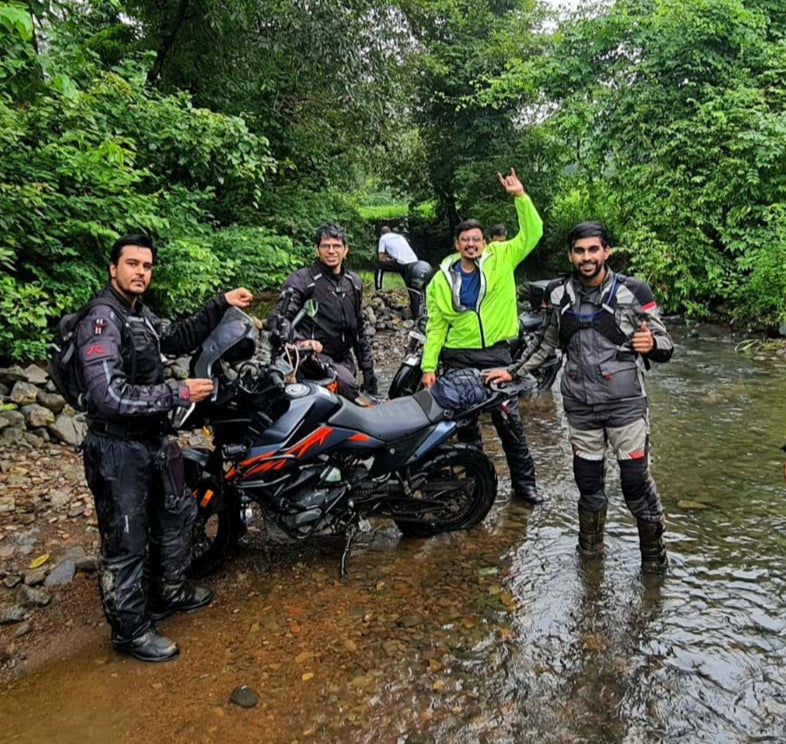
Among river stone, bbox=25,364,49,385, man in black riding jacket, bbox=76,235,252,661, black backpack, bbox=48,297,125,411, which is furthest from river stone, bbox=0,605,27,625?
river stone, bbox=25,364,49,385

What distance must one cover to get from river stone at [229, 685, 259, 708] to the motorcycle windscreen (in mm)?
1394

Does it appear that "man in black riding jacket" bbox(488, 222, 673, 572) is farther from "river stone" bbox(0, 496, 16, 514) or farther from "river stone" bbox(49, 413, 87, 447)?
"river stone" bbox(49, 413, 87, 447)

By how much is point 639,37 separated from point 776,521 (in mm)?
10548

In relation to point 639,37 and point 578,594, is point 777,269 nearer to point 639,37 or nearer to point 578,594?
point 639,37

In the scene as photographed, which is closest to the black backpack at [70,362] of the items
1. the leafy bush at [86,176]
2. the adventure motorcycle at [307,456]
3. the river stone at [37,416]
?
the adventure motorcycle at [307,456]

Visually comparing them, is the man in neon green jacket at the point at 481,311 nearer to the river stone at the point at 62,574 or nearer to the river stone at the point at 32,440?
the river stone at the point at 62,574

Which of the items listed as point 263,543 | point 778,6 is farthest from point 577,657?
point 778,6

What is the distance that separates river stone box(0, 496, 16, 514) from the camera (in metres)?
4.02

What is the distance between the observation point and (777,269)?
8812 mm

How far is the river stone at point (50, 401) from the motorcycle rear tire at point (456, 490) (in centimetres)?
347

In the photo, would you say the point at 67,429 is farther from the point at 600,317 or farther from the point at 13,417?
the point at 600,317

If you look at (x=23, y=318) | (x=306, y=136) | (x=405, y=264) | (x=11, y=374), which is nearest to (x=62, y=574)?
(x=23, y=318)

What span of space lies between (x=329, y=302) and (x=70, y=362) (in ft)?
6.89

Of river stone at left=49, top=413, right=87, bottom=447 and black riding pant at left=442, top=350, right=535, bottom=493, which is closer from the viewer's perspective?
black riding pant at left=442, top=350, right=535, bottom=493
